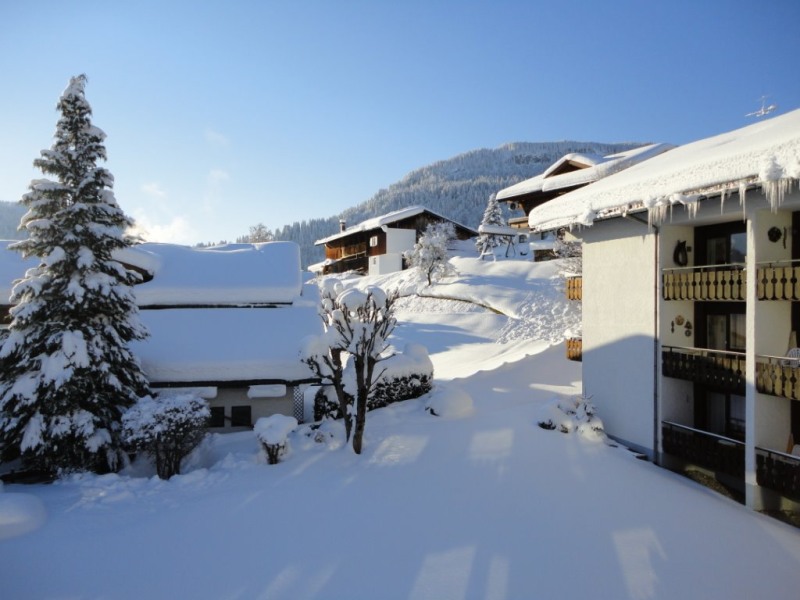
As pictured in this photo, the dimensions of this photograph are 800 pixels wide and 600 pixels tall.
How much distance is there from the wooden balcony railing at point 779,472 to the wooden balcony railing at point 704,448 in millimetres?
435

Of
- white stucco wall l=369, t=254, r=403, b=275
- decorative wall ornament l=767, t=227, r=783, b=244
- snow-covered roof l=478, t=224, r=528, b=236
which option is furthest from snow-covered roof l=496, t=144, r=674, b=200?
white stucco wall l=369, t=254, r=403, b=275

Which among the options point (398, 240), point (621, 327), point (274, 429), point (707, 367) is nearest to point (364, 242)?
point (398, 240)

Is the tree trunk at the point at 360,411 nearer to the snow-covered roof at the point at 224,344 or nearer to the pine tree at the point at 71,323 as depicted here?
the snow-covered roof at the point at 224,344

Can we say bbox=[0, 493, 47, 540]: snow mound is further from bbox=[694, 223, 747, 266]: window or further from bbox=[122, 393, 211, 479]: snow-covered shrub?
bbox=[694, 223, 747, 266]: window

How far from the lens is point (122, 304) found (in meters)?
12.3

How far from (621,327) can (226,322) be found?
12.7 meters

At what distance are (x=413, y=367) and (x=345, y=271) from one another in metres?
45.3

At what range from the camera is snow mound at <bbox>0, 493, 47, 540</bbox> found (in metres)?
8.48

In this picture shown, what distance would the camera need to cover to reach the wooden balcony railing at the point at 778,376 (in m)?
9.45

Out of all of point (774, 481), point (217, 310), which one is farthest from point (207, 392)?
point (774, 481)

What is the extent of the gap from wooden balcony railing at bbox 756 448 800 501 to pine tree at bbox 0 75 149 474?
14.5m

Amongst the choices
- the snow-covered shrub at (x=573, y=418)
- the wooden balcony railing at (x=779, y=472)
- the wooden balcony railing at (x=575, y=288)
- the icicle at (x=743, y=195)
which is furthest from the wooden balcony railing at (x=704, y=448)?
the icicle at (x=743, y=195)

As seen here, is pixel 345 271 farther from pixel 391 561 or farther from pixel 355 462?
pixel 391 561

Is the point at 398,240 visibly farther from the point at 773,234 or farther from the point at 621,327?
the point at 773,234
